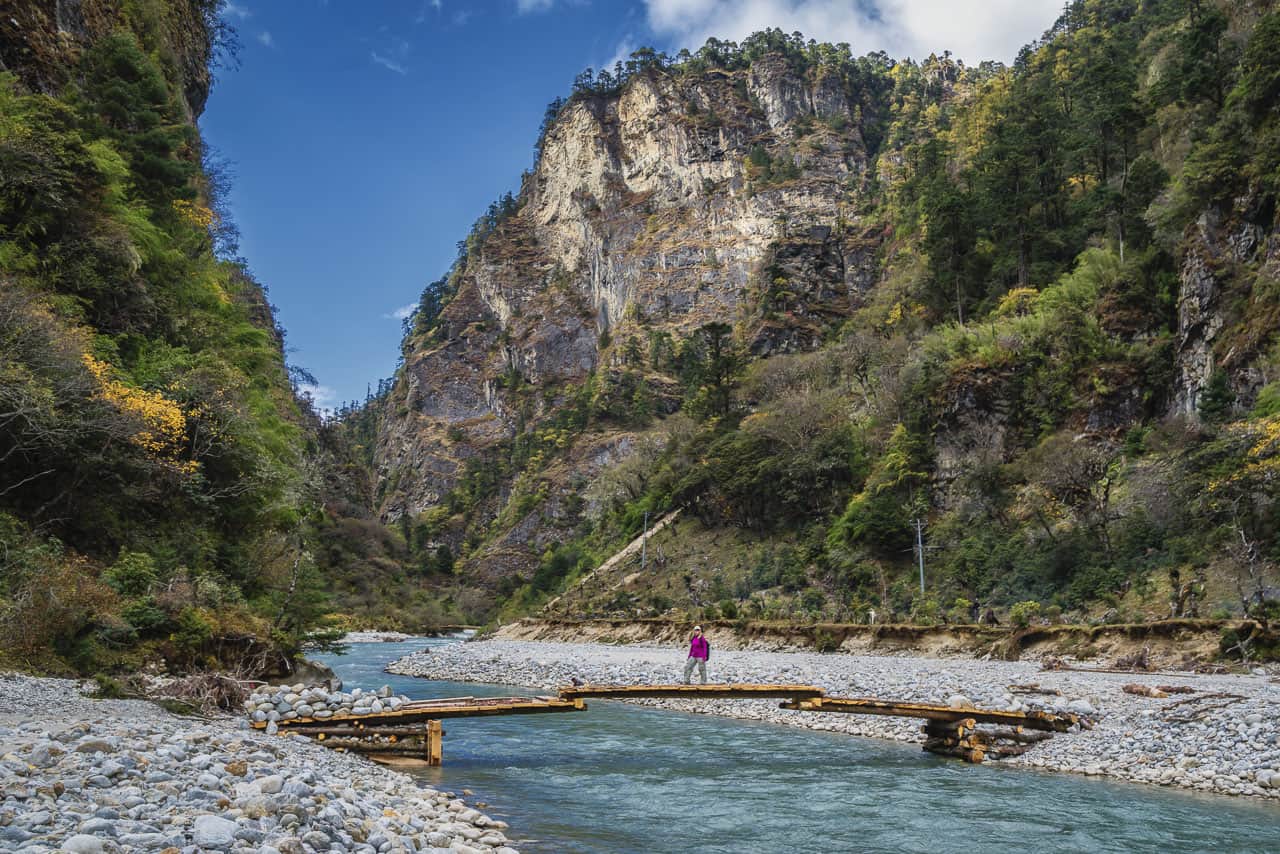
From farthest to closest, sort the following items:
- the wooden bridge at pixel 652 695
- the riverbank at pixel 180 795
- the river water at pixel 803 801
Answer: the wooden bridge at pixel 652 695 → the river water at pixel 803 801 → the riverbank at pixel 180 795

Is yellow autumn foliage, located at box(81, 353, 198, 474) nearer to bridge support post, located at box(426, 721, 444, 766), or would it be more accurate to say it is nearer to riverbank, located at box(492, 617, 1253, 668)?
bridge support post, located at box(426, 721, 444, 766)

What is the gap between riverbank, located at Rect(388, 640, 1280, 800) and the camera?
11.8m

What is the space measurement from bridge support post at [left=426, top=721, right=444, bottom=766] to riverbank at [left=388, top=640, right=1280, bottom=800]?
8510 millimetres

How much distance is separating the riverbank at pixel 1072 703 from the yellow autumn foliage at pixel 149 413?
13582 millimetres

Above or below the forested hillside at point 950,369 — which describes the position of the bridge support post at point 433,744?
below

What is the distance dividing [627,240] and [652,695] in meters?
111

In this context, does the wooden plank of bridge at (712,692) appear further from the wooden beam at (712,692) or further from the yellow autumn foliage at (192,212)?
the yellow autumn foliage at (192,212)

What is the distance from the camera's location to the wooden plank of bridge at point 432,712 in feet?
42.2

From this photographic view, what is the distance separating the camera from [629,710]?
2148 cm

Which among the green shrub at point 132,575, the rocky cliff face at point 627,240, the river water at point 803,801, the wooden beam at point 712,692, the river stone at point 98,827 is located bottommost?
the river water at point 803,801

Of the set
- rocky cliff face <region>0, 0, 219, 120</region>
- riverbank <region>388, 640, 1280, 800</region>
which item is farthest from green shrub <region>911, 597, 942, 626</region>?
rocky cliff face <region>0, 0, 219, 120</region>

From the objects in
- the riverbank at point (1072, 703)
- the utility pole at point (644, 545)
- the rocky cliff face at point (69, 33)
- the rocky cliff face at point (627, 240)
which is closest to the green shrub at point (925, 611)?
the riverbank at point (1072, 703)

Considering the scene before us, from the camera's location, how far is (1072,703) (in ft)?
50.0

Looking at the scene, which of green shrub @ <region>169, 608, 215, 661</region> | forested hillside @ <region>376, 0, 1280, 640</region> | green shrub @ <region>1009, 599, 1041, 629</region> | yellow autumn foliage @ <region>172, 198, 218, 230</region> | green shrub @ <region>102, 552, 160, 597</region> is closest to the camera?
green shrub @ <region>169, 608, 215, 661</region>
